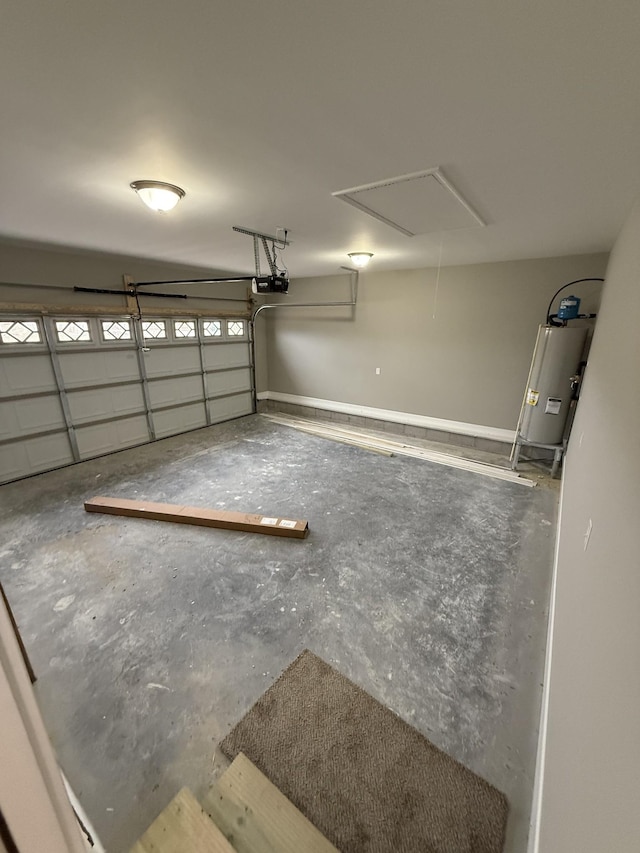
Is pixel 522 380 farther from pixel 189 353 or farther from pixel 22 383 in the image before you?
pixel 22 383

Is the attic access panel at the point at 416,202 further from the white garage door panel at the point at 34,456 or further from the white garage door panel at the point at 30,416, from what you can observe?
the white garage door panel at the point at 34,456

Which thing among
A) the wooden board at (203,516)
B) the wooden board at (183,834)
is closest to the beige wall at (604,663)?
the wooden board at (183,834)

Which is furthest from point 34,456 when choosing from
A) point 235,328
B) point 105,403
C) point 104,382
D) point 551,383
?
point 551,383

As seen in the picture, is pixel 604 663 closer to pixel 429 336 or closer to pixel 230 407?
pixel 429 336

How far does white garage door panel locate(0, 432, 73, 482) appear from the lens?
13.6ft

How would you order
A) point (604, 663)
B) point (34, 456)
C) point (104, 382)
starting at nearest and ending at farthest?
1. point (604, 663)
2. point (34, 456)
3. point (104, 382)

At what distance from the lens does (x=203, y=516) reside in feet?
10.7

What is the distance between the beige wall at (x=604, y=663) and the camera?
633mm

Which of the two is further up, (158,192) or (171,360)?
(158,192)

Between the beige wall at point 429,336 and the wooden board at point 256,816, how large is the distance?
485 cm

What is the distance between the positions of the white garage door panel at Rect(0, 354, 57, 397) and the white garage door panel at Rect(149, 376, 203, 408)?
1.35 m

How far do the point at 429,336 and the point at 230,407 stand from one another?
12.9ft

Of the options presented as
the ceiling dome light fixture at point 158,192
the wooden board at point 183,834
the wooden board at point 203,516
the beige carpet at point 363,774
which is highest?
the ceiling dome light fixture at point 158,192

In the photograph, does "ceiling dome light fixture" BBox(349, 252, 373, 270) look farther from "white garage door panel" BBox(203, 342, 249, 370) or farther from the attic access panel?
"white garage door panel" BBox(203, 342, 249, 370)
